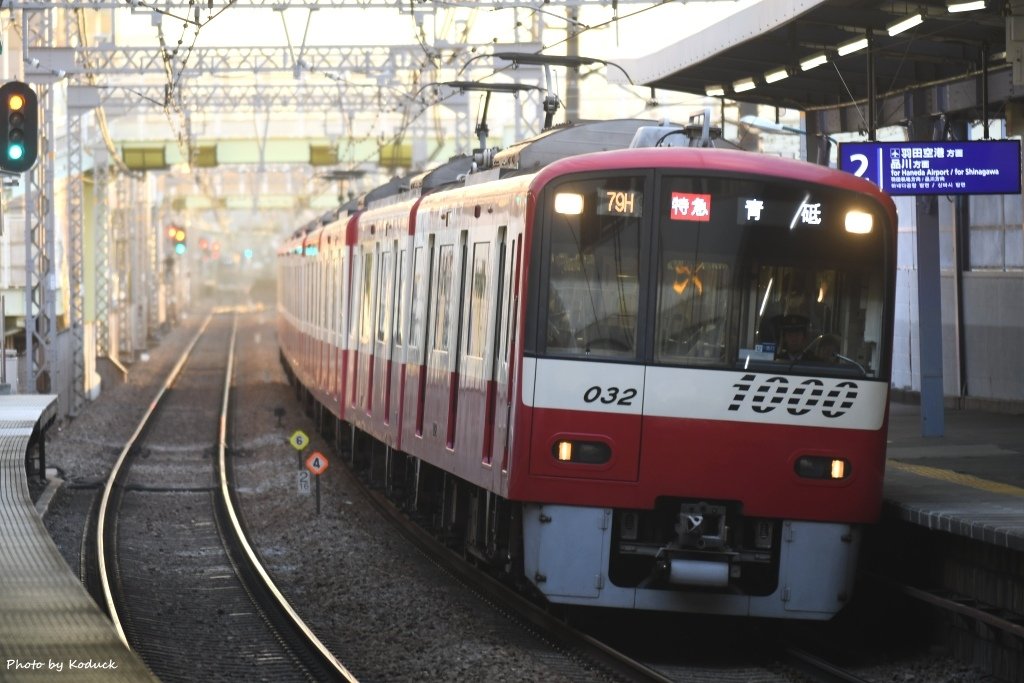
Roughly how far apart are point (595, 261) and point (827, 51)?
267 inches

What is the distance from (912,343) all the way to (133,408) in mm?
14504

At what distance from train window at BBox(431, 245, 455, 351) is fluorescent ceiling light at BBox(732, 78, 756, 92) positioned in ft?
20.7

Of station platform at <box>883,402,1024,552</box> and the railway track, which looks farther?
the railway track

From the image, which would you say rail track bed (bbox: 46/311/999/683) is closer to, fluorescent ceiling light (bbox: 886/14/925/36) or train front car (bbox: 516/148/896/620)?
train front car (bbox: 516/148/896/620)

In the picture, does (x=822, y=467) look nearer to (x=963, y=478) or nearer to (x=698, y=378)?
(x=698, y=378)

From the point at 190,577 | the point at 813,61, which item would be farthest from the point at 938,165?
the point at 190,577

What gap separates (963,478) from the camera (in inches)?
470

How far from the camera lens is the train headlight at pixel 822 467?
9.26 metres

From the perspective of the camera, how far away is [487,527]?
10.7m

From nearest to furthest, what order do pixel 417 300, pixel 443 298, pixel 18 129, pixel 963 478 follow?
pixel 963 478 → pixel 443 298 → pixel 417 300 → pixel 18 129

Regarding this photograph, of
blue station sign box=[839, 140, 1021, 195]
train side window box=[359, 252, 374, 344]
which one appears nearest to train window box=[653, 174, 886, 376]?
blue station sign box=[839, 140, 1021, 195]

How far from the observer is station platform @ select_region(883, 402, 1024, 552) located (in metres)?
9.32

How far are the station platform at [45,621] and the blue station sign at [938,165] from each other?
723 cm

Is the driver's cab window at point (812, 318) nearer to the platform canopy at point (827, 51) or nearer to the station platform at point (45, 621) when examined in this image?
the platform canopy at point (827, 51)
